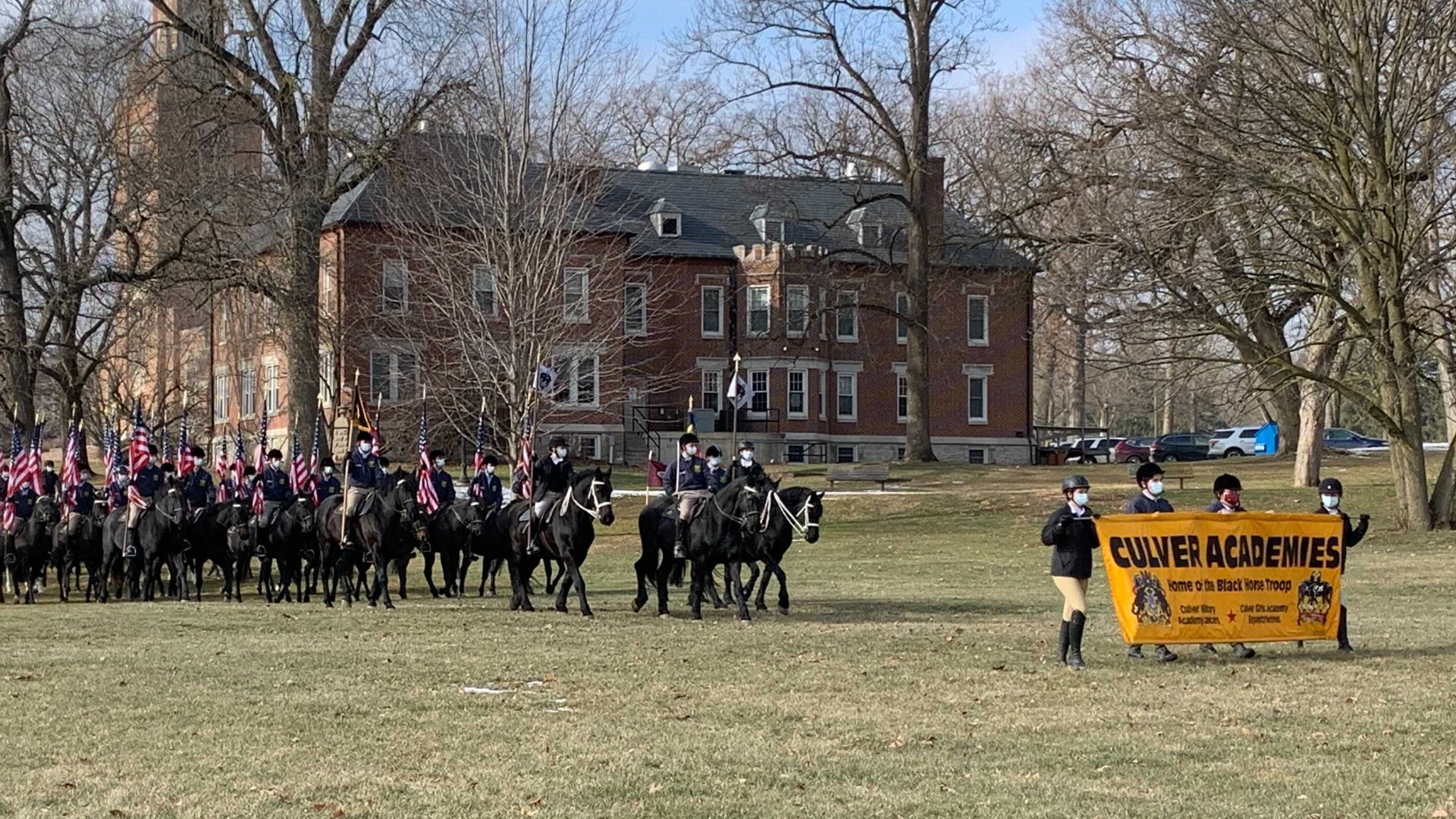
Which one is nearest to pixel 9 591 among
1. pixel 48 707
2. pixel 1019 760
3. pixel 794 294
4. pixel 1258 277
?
pixel 48 707

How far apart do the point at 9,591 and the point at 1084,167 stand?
2452cm

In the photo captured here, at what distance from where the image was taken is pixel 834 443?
76.9m

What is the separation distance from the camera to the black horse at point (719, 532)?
2411cm

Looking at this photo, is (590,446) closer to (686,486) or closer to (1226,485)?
(686,486)

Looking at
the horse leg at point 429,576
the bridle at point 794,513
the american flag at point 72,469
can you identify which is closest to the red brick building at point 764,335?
the american flag at point 72,469

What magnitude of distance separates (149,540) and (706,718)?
60.6 feet

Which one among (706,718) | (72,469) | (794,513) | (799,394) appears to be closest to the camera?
(706,718)

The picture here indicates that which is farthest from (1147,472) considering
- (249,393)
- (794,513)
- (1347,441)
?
(1347,441)

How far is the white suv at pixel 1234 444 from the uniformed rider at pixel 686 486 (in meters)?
63.1

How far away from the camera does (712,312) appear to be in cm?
7569

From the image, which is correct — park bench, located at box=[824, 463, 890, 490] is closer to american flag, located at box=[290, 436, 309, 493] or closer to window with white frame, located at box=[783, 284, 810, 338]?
window with white frame, located at box=[783, 284, 810, 338]

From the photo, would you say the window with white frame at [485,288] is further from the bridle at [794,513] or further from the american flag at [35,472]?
the bridle at [794,513]

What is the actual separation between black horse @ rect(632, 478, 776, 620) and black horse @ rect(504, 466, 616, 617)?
3.11ft

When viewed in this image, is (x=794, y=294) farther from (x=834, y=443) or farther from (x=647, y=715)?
(x=647, y=715)
